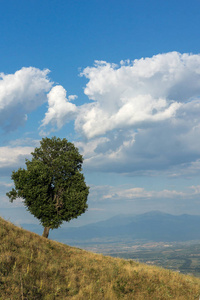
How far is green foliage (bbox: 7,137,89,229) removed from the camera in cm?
3800

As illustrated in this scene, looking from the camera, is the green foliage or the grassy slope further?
the green foliage

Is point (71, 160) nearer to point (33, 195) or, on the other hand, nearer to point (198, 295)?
point (33, 195)

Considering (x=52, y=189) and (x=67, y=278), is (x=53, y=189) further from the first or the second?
(x=67, y=278)

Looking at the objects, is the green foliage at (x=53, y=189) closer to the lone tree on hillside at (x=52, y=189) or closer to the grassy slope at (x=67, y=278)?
the lone tree on hillside at (x=52, y=189)

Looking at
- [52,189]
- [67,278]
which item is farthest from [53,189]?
[67,278]

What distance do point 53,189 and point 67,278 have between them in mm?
22092

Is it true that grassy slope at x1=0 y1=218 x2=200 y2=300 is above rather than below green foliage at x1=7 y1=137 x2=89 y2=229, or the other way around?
below

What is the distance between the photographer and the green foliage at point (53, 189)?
38000mm

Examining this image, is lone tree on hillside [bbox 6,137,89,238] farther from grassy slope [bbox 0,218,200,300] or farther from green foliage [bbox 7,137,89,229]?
grassy slope [bbox 0,218,200,300]

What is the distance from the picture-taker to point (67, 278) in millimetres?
19250

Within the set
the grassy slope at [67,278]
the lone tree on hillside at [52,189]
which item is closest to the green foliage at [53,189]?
the lone tree on hillside at [52,189]

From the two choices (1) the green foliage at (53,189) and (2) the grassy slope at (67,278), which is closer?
(2) the grassy slope at (67,278)

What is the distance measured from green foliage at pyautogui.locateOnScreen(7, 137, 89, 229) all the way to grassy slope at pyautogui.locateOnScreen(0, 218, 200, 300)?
12.2 metres

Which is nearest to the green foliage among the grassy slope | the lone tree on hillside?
the lone tree on hillside
